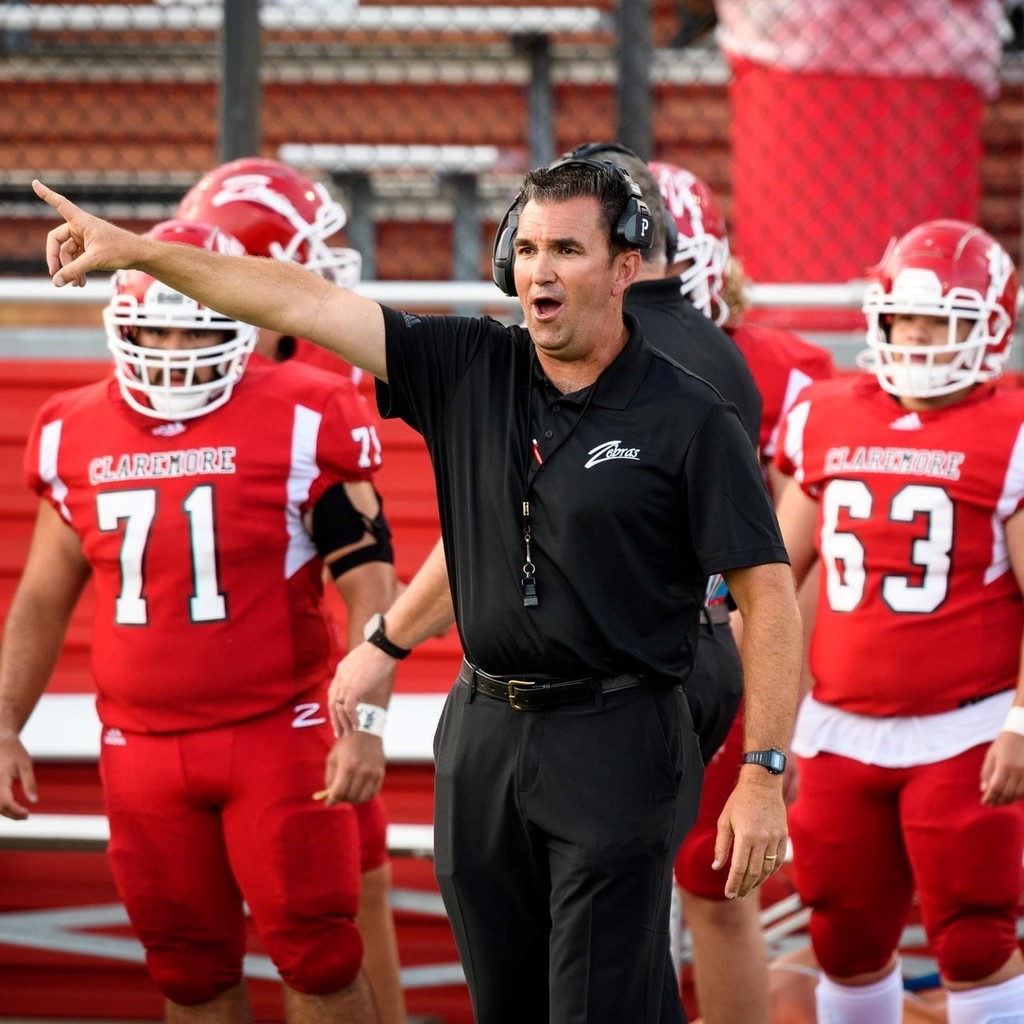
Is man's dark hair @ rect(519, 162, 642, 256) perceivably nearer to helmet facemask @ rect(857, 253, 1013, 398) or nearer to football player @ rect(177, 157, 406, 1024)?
helmet facemask @ rect(857, 253, 1013, 398)

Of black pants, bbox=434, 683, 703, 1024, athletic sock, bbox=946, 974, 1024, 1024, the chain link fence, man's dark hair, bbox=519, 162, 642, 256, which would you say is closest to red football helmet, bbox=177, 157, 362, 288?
the chain link fence

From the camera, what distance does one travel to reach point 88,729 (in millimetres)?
4742

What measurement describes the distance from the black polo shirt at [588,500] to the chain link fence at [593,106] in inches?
92.7

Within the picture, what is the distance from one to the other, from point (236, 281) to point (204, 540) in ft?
3.04

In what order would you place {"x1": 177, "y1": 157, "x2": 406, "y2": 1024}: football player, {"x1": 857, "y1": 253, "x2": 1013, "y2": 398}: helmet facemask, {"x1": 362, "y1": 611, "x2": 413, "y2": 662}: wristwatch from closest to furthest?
{"x1": 362, "y1": 611, "x2": 413, "y2": 662}: wristwatch
{"x1": 857, "y1": 253, "x2": 1013, "y2": 398}: helmet facemask
{"x1": 177, "y1": 157, "x2": 406, "y2": 1024}: football player

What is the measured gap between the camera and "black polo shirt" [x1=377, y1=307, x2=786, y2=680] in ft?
8.47

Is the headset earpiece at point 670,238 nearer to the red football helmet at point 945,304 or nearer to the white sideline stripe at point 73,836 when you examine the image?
the red football helmet at point 945,304

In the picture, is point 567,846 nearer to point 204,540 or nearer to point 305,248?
point 204,540

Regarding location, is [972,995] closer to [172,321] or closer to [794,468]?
[794,468]

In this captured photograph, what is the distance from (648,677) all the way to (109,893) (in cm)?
276

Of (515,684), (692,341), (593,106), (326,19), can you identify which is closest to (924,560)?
(692,341)

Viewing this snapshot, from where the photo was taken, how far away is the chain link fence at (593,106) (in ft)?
18.5

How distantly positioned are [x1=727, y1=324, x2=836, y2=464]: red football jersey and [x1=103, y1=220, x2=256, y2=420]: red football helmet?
1.25 metres

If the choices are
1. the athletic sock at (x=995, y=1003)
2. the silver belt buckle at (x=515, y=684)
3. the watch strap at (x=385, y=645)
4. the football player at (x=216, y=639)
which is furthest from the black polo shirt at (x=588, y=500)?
the athletic sock at (x=995, y=1003)
